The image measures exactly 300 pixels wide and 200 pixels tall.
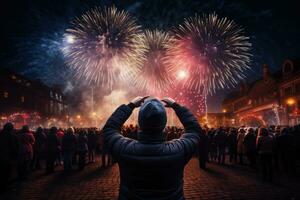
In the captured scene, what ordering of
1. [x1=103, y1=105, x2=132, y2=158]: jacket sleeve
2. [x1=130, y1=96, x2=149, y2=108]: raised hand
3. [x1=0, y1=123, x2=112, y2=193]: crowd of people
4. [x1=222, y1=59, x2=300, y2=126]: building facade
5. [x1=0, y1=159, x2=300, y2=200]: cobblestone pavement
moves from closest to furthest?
[x1=103, y1=105, x2=132, y2=158]: jacket sleeve < [x1=130, y1=96, x2=149, y2=108]: raised hand < [x1=0, y1=159, x2=300, y2=200]: cobblestone pavement < [x1=0, y1=123, x2=112, y2=193]: crowd of people < [x1=222, y1=59, x2=300, y2=126]: building facade

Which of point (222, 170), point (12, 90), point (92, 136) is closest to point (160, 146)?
point (222, 170)

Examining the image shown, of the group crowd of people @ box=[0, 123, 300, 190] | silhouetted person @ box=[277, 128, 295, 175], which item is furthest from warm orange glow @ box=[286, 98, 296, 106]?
silhouetted person @ box=[277, 128, 295, 175]

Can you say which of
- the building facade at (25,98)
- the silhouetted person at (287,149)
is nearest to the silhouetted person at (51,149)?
the silhouetted person at (287,149)

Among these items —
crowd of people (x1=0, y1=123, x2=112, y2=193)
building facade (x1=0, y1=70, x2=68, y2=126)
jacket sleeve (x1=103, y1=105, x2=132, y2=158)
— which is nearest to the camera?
jacket sleeve (x1=103, y1=105, x2=132, y2=158)

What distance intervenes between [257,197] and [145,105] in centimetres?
707

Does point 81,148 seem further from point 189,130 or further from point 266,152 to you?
point 189,130

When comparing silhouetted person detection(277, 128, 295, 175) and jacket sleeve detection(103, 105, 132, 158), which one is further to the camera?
silhouetted person detection(277, 128, 295, 175)

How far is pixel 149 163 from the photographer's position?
7.09 feet

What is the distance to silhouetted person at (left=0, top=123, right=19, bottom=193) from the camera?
933cm

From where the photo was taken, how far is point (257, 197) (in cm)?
802

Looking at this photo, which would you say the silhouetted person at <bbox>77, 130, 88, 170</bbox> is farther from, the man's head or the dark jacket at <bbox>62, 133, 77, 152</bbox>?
the man's head

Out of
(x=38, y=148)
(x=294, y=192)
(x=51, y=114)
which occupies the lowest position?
(x=294, y=192)

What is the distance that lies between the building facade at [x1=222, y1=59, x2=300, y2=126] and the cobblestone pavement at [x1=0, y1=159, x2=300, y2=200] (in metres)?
30.3

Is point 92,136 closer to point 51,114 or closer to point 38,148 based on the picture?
point 38,148
